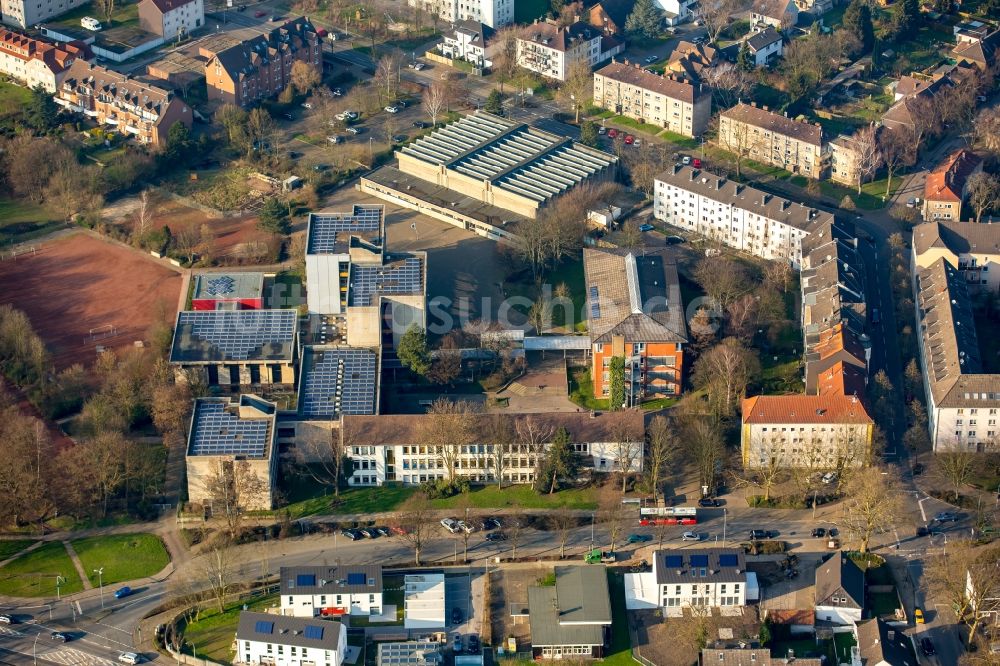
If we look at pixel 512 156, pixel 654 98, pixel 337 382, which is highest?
pixel 654 98

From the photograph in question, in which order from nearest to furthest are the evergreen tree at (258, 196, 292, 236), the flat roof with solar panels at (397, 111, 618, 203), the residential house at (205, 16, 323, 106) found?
the evergreen tree at (258, 196, 292, 236) → the flat roof with solar panels at (397, 111, 618, 203) → the residential house at (205, 16, 323, 106)

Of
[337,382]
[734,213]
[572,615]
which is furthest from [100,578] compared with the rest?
[734,213]

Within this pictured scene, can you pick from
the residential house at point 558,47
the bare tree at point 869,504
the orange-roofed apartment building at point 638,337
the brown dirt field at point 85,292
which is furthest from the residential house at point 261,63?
the bare tree at point 869,504

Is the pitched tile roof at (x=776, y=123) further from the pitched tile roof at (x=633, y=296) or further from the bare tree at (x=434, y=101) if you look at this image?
the bare tree at (x=434, y=101)

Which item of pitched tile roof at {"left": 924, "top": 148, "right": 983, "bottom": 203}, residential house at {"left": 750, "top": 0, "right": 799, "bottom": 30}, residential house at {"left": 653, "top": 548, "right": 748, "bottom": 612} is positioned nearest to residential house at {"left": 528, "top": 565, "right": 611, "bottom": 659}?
residential house at {"left": 653, "top": 548, "right": 748, "bottom": 612}

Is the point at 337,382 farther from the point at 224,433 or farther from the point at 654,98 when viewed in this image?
the point at 654,98

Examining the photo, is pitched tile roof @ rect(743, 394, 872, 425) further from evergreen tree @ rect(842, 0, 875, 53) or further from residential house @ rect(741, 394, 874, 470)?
evergreen tree @ rect(842, 0, 875, 53)
